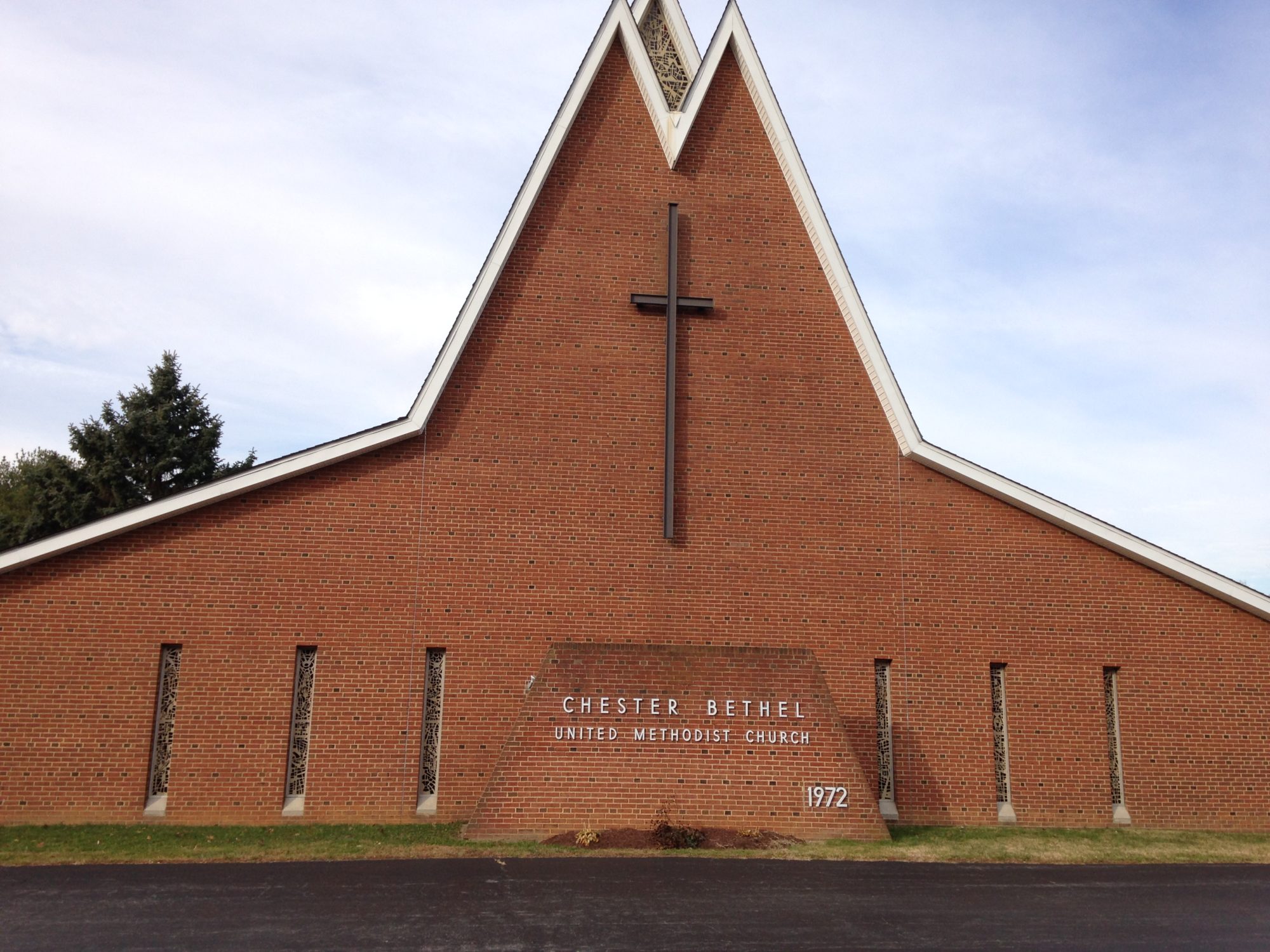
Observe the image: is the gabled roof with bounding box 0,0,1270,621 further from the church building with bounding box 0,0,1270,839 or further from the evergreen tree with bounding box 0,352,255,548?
the evergreen tree with bounding box 0,352,255,548

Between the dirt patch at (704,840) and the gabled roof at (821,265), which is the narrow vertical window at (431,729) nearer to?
the dirt patch at (704,840)

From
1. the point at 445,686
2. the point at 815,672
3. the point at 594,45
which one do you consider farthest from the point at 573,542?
the point at 594,45

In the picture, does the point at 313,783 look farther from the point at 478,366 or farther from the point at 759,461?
the point at 759,461

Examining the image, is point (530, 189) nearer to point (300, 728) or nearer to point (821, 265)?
point (821, 265)

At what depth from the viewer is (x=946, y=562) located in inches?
722

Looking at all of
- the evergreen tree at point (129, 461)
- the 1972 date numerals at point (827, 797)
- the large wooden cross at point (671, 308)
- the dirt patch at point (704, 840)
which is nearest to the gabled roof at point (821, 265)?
the large wooden cross at point (671, 308)

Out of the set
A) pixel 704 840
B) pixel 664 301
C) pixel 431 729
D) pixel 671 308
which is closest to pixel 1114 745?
pixel 704 840

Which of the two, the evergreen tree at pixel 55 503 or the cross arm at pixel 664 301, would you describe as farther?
the evergreen tree at pixel 55 503

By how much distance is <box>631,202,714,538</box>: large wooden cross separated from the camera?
1784cm

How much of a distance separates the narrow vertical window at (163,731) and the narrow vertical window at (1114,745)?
1640 centimetres

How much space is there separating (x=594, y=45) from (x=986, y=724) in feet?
48.6

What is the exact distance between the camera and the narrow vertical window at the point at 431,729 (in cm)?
1672

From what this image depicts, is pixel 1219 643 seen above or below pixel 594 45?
below

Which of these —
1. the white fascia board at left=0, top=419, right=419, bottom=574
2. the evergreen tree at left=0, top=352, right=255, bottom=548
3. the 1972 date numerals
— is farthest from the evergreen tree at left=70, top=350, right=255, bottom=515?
the 1972 date numerals
